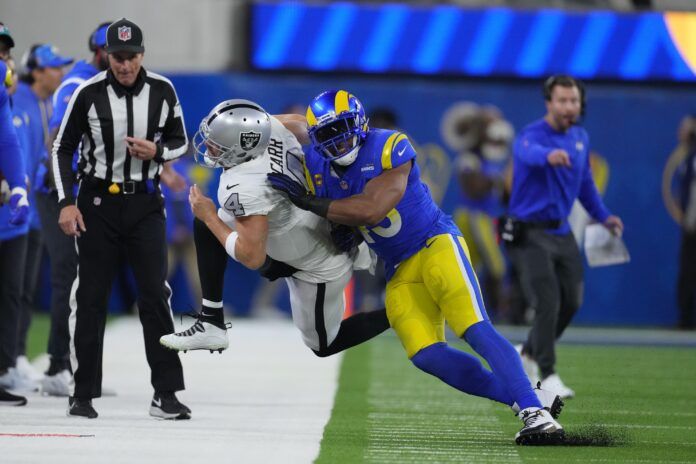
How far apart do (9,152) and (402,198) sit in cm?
216

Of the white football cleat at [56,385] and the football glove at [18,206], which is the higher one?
the football glove at [18,206]

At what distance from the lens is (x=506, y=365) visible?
17.8 feet

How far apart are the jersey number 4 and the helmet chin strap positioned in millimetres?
438

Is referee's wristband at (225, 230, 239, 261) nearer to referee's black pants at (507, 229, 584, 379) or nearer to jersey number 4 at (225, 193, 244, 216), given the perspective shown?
jersey number 4 at (225, 193, 244, 216)

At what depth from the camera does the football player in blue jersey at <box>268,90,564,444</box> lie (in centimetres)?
541

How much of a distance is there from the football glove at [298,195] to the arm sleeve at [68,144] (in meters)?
1.09

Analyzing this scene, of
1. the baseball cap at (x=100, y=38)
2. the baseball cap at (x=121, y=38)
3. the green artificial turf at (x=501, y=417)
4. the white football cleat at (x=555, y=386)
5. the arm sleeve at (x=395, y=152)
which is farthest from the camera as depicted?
the white football cleat at (x=555, y=386)

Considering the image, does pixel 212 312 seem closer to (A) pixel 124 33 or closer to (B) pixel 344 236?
(B) pixel 344 236

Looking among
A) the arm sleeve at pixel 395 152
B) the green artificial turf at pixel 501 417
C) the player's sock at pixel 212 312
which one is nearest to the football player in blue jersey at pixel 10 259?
the player's sock at pixel 212 312

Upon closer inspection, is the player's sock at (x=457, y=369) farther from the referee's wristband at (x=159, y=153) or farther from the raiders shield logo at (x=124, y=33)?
the raiders shield logo at (x=124, y=33)

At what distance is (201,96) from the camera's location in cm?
1309

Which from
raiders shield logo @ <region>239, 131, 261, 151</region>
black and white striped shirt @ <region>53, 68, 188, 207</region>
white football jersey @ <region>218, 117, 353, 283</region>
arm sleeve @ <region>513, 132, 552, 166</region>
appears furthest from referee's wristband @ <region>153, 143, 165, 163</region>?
arm sleeve @ <region>513, 132, 552, 166</region>

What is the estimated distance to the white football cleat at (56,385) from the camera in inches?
279

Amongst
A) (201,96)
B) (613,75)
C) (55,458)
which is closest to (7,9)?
(201,96)
